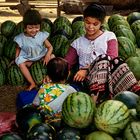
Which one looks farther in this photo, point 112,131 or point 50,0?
point 50,0

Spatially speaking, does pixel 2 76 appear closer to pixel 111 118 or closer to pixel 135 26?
pixel 135 26

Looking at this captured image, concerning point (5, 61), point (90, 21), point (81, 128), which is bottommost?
point (5, 61)

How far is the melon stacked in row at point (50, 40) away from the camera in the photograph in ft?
20.9

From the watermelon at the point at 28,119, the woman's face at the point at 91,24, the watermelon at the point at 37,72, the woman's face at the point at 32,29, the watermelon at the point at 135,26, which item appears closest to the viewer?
the watermelon at the point at 28,119

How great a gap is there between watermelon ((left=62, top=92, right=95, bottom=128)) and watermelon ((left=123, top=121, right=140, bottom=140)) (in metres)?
0.37

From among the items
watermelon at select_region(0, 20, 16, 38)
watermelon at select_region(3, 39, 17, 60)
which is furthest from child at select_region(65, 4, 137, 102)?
watermelon at select_region(0, 20, 16, 38)

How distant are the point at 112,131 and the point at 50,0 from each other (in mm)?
14906

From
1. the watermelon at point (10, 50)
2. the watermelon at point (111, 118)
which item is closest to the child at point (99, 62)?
the watermelon at point (111, 118)

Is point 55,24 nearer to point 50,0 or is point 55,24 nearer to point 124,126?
point 124,126

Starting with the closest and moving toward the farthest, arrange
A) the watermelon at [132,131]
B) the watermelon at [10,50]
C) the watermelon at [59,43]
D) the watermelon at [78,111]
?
the watermelon at [132,131] → the watermelon at [78,111] → the watermelon at [10,50] → the watermelon at [59,43]

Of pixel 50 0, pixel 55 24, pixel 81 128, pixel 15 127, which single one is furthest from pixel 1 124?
pixel 50 0

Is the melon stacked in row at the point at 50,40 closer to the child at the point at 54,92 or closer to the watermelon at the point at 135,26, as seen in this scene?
the watermelon at the point at 135,26

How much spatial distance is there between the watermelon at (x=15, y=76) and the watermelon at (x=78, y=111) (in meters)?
2.84

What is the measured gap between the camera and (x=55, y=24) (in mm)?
A: 7684
